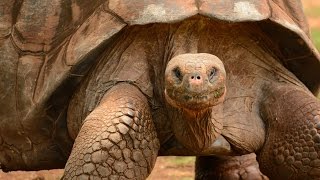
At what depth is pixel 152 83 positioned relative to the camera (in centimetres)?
479

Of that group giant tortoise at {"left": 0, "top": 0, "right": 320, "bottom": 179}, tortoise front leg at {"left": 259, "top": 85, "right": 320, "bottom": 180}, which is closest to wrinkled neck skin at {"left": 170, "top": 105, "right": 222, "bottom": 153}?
giant tortoise at {"left": 0, "top": 0, "right": 320, "bottom": 179}

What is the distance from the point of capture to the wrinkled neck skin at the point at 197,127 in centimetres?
437

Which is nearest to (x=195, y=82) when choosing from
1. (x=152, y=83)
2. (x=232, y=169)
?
(x=152, y=83)

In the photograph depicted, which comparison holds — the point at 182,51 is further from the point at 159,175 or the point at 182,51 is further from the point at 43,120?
the point at 159,175

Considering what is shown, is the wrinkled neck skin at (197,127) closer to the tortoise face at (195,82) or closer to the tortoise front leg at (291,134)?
the tortoise face at (195,82)

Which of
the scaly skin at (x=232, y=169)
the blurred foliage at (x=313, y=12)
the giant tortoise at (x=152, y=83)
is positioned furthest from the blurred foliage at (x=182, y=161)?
the blurred foliage at (x=313, y=12)

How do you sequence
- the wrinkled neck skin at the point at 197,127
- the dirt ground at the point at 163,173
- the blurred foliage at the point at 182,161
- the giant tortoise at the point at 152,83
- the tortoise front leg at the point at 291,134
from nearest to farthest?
the wrinkled neck skin at the point at 197,127 → the giant tortoise at the point at 152,83 → the tortoise front leg at the point at 291,134 → the dirt ground at the point at 163,173 → the blurred foliage at the point at 182,161

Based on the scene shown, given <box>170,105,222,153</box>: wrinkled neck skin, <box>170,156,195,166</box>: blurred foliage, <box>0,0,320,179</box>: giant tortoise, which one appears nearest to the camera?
<box>170,105,222,153</box>: wrinkled neck skin

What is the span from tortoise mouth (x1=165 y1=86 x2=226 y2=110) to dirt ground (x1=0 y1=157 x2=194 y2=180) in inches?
102

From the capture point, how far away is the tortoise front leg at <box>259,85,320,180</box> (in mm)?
4715

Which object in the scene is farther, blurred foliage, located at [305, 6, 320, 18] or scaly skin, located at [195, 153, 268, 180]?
blurred foliage, located at [305, 6, 320, 18]

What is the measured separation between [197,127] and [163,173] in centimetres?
250

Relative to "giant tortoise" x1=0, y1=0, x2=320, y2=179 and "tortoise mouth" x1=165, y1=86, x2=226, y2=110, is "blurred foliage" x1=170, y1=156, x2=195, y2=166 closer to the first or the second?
"giant tortoise" x1=0, y1=0, x2=320, y2=179

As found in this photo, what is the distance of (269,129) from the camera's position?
16.1 feet
